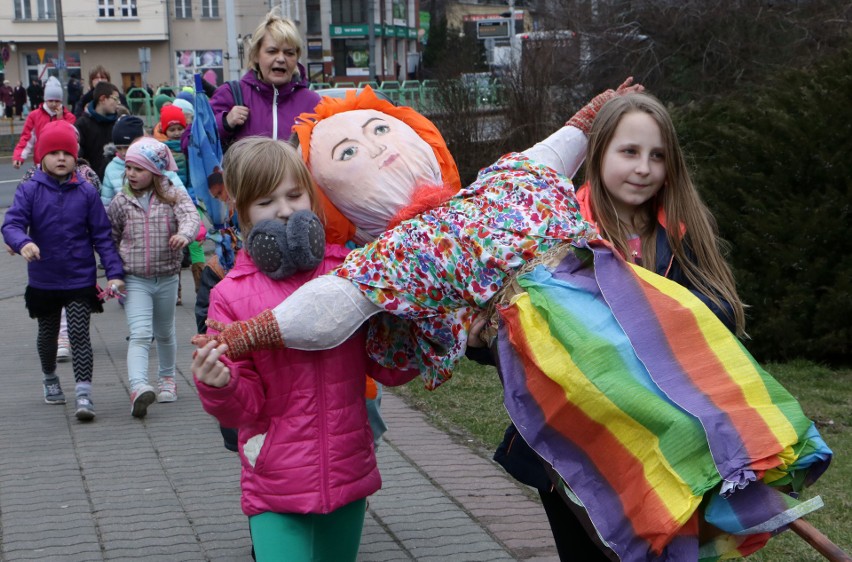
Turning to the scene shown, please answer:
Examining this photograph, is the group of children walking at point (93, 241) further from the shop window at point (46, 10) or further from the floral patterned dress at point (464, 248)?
the shop window at point (46, 10)

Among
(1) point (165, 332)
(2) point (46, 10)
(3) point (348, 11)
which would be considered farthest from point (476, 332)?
(3) point (348, 11)

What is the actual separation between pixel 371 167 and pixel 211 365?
789 millimetres

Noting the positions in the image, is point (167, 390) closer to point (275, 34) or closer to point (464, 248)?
point (275, 34)

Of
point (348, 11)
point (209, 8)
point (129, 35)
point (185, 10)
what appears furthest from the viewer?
point (348, 11)

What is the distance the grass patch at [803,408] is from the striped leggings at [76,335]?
201 centimetres

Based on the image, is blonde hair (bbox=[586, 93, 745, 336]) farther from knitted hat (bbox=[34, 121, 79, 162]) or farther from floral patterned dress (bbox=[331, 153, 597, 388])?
knitted hat (bbox=[34, 121, 79, 162])

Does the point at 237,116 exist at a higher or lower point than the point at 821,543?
higher

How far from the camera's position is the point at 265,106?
5.05 meters

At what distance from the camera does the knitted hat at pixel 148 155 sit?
6938 millimetres

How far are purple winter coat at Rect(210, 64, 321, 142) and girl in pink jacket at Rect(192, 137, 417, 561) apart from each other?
1595 mm

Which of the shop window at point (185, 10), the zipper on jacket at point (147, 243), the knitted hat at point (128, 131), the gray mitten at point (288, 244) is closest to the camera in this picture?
the gray mitten at point (288, 244)

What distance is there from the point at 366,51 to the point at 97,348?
6600cm

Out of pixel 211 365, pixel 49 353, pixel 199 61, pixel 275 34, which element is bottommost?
pixel 49 353

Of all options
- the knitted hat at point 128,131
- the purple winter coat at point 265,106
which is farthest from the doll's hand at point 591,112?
the knitted hat at point 128,131
